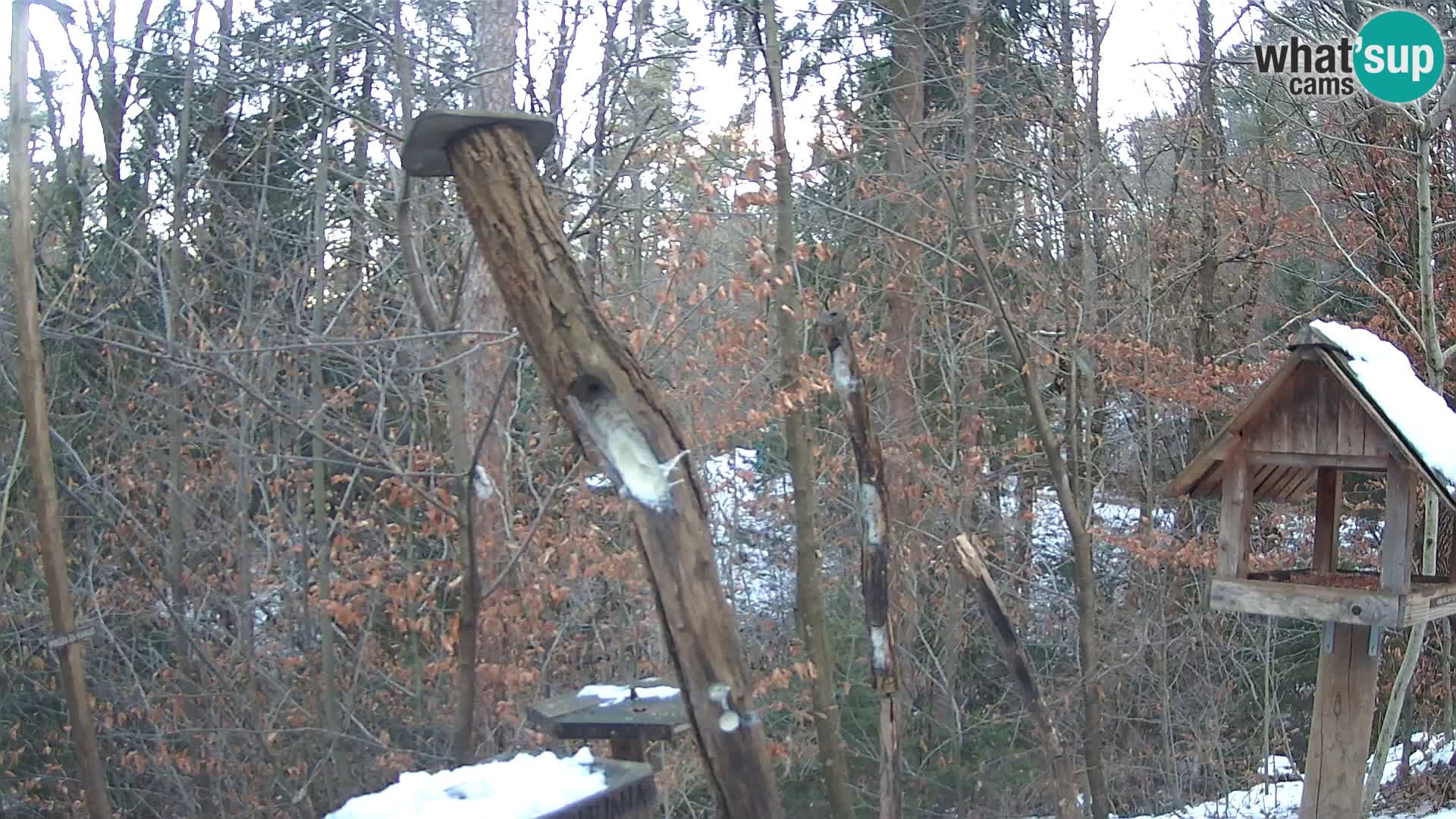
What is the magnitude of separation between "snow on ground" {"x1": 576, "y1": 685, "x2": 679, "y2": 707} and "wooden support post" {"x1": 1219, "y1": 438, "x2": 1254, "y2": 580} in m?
1.95

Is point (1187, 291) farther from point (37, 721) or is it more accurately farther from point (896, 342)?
point (37, 721)

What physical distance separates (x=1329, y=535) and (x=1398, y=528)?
0.57m

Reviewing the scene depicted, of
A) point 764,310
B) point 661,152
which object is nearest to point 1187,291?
point 764,310

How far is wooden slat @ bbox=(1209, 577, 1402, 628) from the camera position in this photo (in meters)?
3.65

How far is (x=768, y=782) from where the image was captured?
2.92 meters

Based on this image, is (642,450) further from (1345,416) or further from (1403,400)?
(1403,400)

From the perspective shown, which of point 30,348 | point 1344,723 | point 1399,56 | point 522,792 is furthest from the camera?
point 1399,56

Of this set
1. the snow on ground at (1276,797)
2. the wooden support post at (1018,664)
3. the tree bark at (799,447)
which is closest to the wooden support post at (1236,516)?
the wooden support post at (1018,664)

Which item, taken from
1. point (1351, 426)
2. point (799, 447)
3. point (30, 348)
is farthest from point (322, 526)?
point (1351, 426)

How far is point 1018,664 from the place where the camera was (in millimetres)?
4820

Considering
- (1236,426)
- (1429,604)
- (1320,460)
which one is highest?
(1236,426)

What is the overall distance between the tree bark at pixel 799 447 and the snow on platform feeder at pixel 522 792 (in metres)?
5.05

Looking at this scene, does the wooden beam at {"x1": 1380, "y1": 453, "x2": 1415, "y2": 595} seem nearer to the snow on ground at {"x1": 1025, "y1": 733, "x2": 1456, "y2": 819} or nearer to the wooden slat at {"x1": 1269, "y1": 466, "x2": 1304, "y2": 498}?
the wooden slat at {"x1": 1269, "y1": 466, "x2": 1304, "y2": 498}

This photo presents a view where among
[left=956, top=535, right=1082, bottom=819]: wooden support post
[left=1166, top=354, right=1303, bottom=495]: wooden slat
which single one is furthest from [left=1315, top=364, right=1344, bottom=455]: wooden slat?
[left=956, top=535, right=1082, bottom=819]: wooden support post
